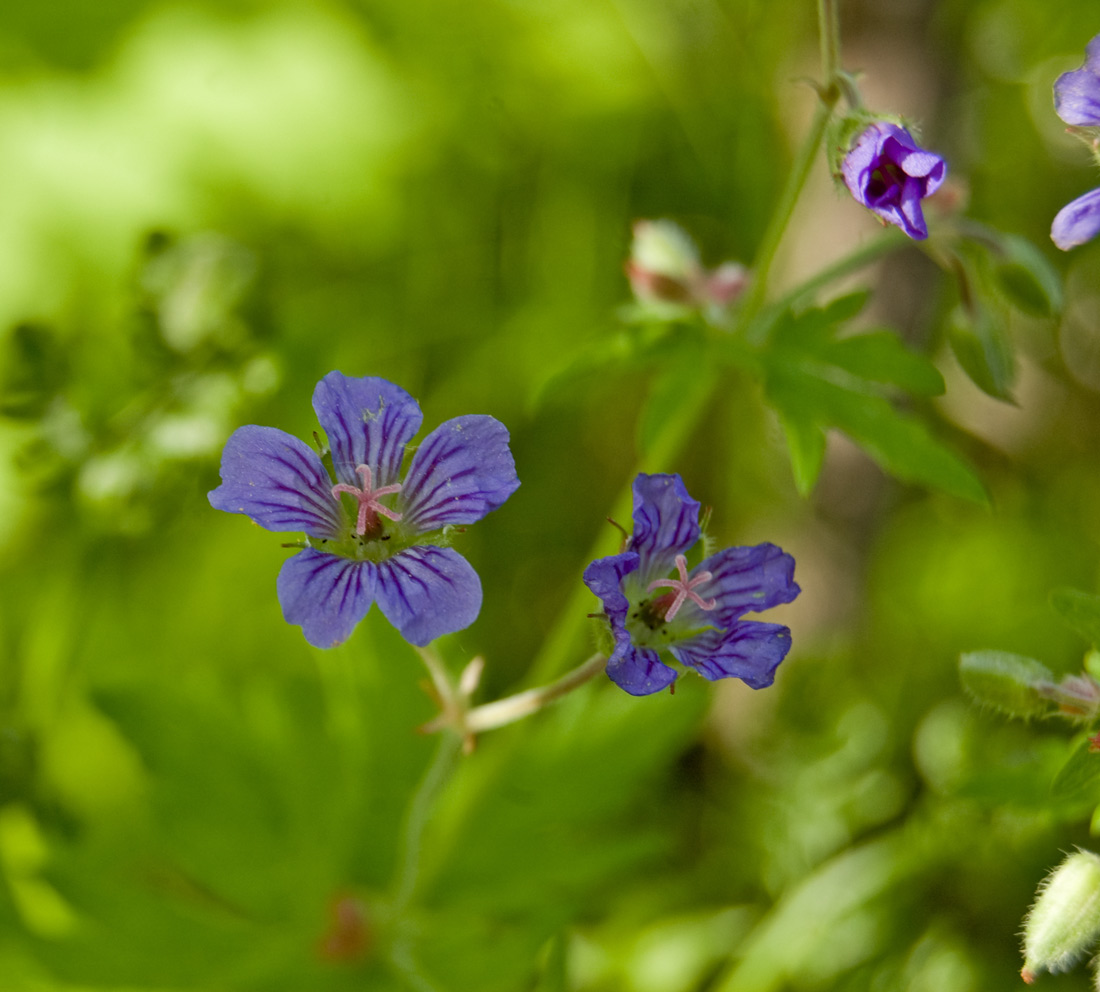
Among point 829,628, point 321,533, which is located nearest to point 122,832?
point 321,533

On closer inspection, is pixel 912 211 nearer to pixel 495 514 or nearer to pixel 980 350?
pixel 980 350

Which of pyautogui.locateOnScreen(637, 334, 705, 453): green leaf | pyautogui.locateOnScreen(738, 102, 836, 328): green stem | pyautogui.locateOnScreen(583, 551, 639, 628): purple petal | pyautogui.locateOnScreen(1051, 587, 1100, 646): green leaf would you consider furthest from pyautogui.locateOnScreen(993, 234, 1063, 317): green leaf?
pyautogui.locateOnScreen(583, 551, 639, 628): purple petal

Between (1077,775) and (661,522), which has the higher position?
(661,522)

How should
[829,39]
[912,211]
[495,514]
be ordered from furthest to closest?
[495,514] < [829,39] < [912,211]

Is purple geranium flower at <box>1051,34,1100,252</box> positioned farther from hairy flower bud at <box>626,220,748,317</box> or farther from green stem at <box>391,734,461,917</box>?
green stem at <box>391,734,461,917</box>

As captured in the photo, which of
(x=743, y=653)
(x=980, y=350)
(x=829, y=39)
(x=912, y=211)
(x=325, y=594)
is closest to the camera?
(x=325, y=594)

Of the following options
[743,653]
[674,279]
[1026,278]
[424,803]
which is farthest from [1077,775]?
[674,279]

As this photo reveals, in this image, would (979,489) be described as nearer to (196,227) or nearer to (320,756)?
(320,756)
